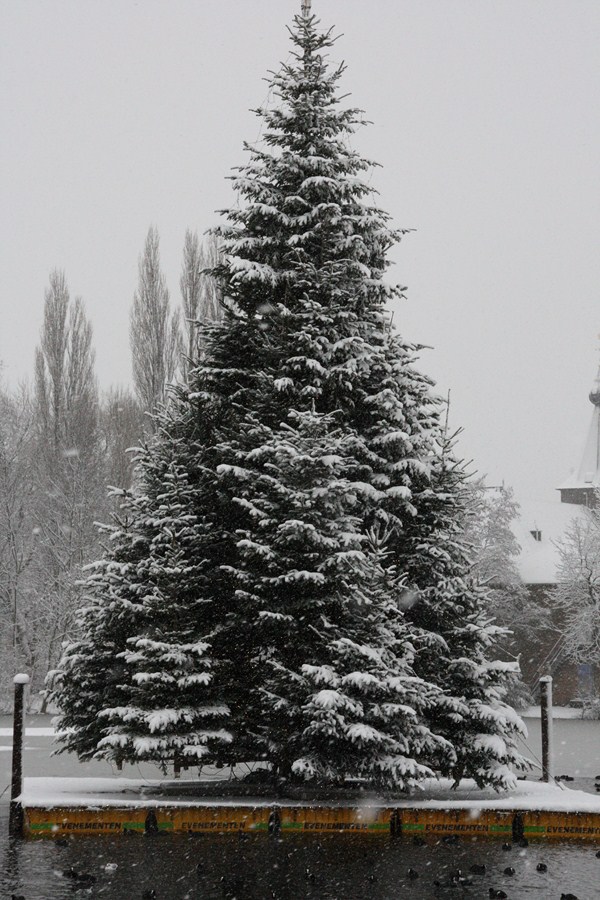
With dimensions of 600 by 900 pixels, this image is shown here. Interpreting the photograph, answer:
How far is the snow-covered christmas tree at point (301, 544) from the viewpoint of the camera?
538 inches

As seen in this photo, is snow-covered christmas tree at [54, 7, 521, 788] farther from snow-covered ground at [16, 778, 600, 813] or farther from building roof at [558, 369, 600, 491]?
building roof at [558, 369, 600, 491]

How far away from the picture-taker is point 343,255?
16.4 meters

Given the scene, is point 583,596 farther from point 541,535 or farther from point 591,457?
point 591,457

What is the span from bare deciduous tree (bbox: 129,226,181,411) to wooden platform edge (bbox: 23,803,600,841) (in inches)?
998

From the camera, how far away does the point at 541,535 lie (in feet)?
211

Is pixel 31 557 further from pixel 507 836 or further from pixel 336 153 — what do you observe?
pixel 507 836

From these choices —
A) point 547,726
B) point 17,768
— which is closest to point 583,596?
point 547,726

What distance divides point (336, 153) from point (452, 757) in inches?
367

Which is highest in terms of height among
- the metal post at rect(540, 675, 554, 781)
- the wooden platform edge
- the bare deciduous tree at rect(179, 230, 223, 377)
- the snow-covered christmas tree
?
the bare deciduous tree at rect(179, 230, 223, 377)

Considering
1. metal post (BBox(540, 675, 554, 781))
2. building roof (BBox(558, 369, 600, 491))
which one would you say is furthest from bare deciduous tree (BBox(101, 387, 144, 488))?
building roof (BBox(558, 369, 600, 491))

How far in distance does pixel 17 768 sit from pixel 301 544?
14.8 ft

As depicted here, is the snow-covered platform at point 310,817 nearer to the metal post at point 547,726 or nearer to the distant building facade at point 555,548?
the metal post at point 547,726

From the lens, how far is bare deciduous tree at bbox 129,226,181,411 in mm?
38156

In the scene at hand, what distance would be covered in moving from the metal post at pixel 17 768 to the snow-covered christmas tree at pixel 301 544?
108 centimetres
